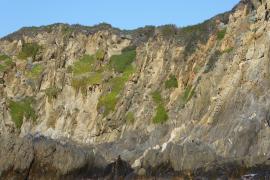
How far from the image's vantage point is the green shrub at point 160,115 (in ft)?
289

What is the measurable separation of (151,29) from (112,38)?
7.90 metres

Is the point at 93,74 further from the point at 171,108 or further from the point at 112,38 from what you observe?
the point at 171,108

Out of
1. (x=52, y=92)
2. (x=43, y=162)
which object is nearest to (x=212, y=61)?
(x=43, y=162)

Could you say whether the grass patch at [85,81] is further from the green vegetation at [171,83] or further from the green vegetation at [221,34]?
the green vegetation at [221,34]

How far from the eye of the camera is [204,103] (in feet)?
263

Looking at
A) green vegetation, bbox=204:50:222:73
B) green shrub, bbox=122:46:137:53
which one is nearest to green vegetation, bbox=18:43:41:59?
green shrub, bbox=122:46:137:53

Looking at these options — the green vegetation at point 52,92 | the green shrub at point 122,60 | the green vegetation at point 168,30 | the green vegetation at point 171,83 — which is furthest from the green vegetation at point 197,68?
the green vegetation at point 52,92

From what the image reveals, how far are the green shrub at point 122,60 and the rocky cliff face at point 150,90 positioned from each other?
0.18 m

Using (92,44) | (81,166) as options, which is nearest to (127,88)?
(92,44)

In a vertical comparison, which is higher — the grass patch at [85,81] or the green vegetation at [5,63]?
the green vegetation at [5,63]

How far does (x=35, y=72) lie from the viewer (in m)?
116

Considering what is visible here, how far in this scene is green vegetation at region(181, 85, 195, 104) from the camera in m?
86.7

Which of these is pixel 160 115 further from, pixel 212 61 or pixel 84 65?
pixel 84 65

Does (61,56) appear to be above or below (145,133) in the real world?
above
